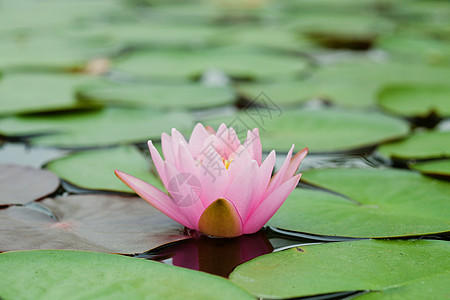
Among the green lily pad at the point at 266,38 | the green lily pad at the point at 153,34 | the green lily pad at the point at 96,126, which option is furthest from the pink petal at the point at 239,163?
the green lily pad at the point at 266,38

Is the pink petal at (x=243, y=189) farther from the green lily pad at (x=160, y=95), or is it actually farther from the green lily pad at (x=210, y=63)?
the green lily pad at (x=210, y=63)

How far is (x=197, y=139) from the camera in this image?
1.18m

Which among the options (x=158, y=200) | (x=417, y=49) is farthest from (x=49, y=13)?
(x=158, y=200)

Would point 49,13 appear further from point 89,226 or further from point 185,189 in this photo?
point 185,189

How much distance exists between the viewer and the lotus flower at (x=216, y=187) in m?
1.05

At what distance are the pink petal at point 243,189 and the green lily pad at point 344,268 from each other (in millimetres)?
122

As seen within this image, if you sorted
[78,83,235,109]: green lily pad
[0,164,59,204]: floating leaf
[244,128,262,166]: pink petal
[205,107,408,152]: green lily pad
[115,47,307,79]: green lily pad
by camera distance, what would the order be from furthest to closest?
[115,47,307,79]: green lily pad < [78,83,235,109]: green lily pad < [205,107,408,152]: green lily pad < [0,164,59,204]: floating leaf < [244,128,262,166]: pink petal

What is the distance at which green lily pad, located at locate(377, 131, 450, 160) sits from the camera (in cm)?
165

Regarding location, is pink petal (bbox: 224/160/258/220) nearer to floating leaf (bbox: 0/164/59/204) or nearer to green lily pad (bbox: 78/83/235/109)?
floating leaf (bbox: 0/164/59/204)

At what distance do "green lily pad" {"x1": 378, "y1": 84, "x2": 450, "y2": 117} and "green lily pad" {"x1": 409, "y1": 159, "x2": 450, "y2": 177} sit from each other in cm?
66

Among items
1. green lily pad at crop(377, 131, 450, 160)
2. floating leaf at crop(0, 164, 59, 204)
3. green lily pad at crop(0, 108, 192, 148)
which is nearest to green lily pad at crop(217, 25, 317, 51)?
green lily pad at crop(0, 108, 192, 148)

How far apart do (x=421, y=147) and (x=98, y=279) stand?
1.25 metres

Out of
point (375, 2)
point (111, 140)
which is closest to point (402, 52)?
point (111, 140)

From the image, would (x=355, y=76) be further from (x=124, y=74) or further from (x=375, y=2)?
(x=375, y=2)
